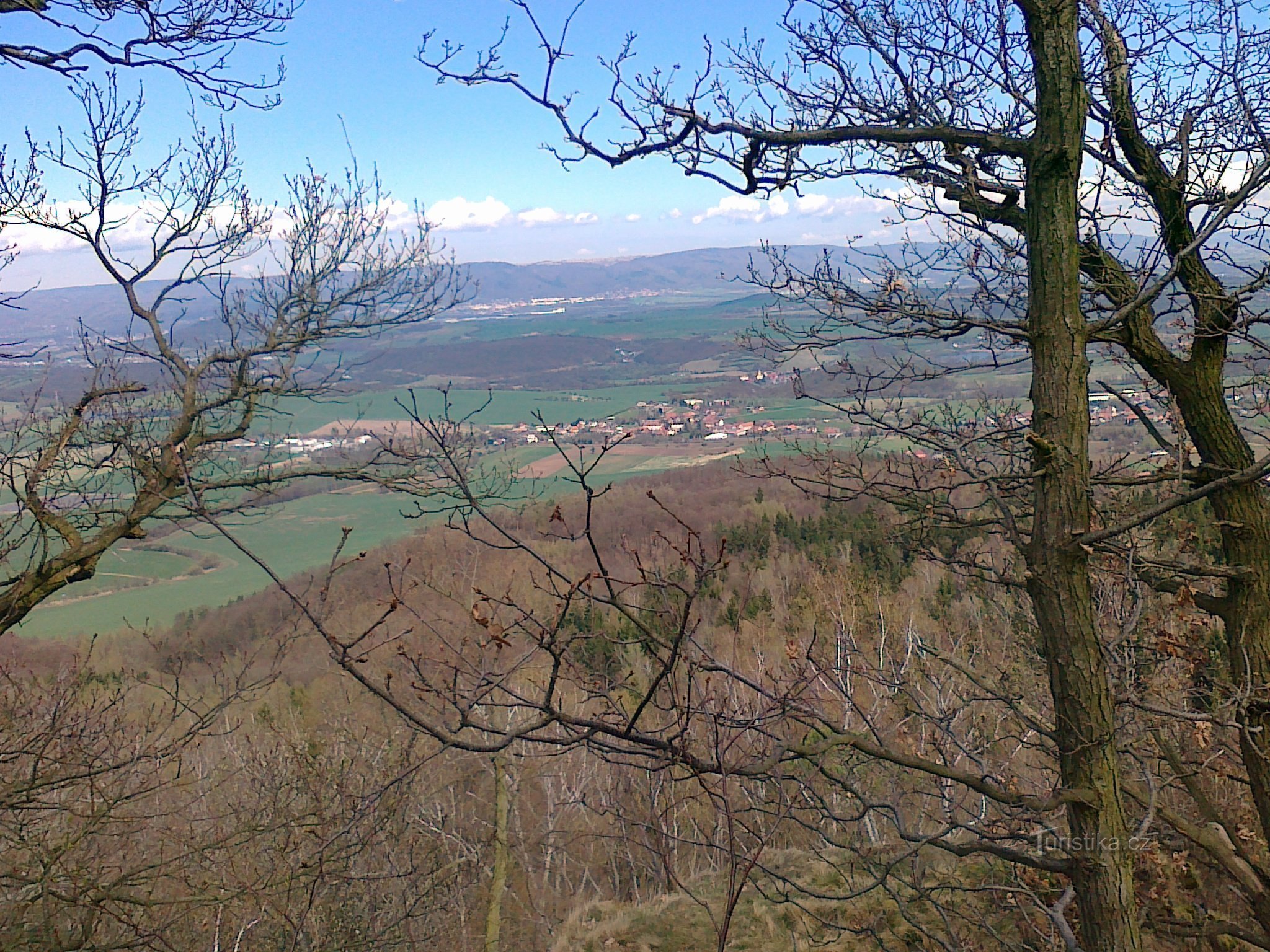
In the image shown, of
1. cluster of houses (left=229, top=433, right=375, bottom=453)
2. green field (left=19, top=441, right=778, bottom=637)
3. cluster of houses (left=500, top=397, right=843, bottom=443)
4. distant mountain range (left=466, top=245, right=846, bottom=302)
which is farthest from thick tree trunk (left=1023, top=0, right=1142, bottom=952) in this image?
distant mountain range (left=466, top=245, right=846, bottom=302)

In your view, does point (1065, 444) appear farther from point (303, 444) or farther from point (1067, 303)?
point (303, 444)

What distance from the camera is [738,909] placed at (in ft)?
29.3

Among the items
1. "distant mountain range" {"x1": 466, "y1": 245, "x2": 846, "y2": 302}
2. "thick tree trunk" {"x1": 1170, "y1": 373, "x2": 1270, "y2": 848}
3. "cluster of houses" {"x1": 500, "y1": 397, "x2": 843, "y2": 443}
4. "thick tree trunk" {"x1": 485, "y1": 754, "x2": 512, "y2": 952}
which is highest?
"distant mountain range" {"x1": 466, "y1": 245, "x2": 846, "y2": 302}

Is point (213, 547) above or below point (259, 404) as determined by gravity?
below

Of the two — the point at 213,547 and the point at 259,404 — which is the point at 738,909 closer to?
the point at 259,404

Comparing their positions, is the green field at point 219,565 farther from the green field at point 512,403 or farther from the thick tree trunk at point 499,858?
the thick tree trunk at point 499,858

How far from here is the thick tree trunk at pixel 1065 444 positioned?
2.71 meters

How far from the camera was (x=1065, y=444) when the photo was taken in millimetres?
2760

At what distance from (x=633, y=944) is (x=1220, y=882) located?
5.34 metres

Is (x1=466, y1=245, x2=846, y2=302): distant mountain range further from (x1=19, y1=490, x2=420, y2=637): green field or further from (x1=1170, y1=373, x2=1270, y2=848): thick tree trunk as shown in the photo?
(x1=1170, y1=373, x2=1270, y2=848): thick tree trunk

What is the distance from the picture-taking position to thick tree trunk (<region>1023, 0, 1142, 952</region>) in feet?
8.90

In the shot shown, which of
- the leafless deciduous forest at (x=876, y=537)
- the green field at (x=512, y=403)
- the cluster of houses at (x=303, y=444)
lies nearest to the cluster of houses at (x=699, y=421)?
the green field at (x=512, y=403)

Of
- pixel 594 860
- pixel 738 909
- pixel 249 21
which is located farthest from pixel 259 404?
pixel 594 860

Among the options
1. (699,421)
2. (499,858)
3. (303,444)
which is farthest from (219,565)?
(499,858)
